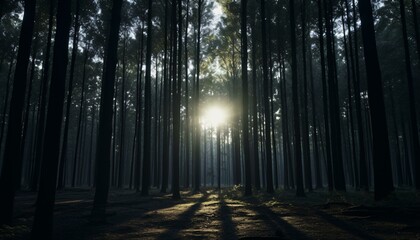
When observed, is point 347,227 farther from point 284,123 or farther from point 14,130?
point 284,123

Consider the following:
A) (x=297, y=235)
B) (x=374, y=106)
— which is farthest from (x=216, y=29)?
(x=297, y=235)

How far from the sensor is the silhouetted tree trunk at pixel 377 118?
9.97 m

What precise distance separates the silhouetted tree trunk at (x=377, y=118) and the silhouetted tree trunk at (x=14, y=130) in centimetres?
1095

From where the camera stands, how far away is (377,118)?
407 inches

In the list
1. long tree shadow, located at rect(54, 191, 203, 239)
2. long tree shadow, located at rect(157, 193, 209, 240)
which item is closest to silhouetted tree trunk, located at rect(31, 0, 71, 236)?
long tree shadow, located at rect(54, 191, 203, 239)

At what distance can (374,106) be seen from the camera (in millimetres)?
10461

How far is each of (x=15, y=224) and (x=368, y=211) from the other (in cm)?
946

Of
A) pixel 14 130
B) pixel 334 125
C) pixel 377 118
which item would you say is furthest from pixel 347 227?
pixel 334 125

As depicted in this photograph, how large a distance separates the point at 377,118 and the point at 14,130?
36.9ft

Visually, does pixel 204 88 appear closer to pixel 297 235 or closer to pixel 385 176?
pixel 385 176

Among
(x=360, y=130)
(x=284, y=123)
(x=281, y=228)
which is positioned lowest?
(x=281, y=228)

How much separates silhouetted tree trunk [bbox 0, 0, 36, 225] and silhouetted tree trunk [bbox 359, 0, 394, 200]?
1095 centimetres

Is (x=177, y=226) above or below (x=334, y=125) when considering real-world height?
below

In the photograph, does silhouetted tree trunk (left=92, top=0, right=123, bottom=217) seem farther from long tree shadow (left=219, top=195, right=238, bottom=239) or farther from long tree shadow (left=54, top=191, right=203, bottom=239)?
long tree shadow (left=219, top=195, right=238, bottom=239)
